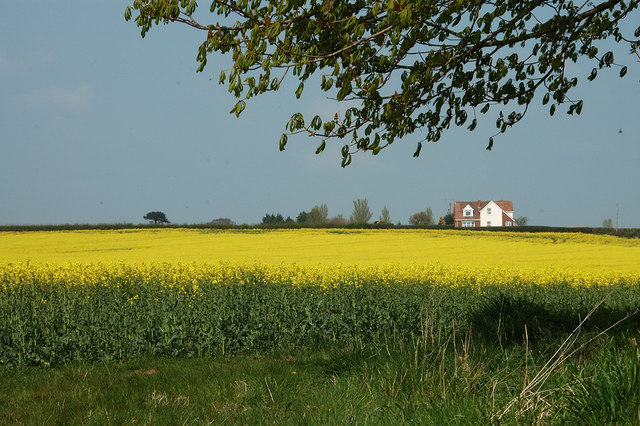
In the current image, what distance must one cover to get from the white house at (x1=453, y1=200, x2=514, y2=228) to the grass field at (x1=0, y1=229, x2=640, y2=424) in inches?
2443

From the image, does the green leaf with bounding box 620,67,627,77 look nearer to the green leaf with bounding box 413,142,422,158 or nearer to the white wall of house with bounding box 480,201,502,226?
the green leaf with bounding box 413,142,422,158

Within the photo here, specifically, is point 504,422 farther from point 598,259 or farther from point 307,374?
point 598,259

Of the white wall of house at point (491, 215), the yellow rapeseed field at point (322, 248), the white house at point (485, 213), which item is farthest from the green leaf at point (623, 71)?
the white wall of house at point (491, 215)

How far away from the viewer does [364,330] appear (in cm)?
954

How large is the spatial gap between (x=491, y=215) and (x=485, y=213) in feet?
3.01

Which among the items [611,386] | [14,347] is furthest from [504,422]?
[14,347]

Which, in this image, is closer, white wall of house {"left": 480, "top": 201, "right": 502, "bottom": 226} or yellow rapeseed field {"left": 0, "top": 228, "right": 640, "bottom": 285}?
yellow rapeseed field {"left": 0, "top": 228, "right": 640, "bottom": 285}

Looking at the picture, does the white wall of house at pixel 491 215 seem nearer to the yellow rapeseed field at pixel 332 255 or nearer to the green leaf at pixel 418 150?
the yellow rapeseed field at pixel 332 255

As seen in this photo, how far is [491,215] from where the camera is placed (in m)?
78.1

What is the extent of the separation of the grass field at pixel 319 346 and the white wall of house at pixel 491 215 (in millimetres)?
62018

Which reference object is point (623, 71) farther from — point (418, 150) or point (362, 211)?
point (362, 211)

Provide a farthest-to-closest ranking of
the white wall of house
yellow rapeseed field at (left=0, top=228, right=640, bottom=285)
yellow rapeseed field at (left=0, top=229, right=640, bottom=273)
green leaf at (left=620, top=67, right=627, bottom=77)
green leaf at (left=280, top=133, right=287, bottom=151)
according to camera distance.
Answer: the white wall of house
yellow rapeseed field at (left=0, top=229, right=640, bottom=273)
yellow rapeseed field at (left=0, top=228, right=640, bottom=285)
green leaf at (left=620, top=67, right=627, bottom=77)
green leaf at (left=280, top=133, right=287, bottom=151)

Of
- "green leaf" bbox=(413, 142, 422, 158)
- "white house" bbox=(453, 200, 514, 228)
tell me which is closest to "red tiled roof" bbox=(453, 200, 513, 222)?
"white house" bbox=(453, 200, 514, 228)

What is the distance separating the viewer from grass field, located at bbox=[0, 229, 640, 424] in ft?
15.5
